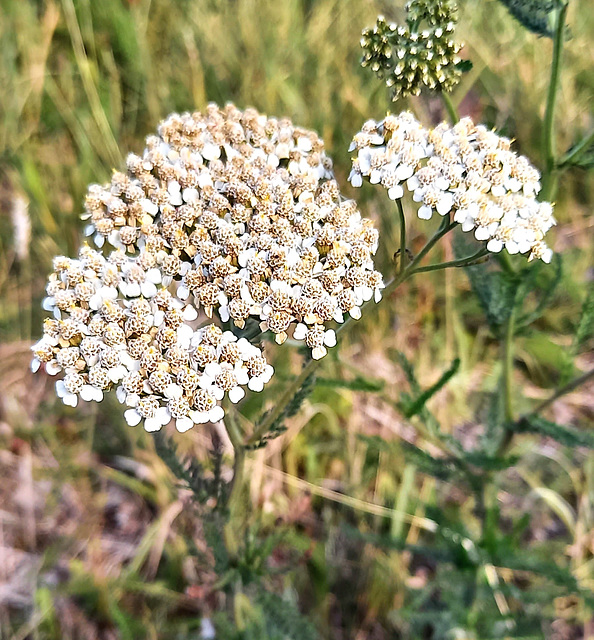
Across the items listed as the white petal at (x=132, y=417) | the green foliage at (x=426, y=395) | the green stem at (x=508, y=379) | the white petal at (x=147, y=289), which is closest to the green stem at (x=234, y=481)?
the white petal at (x=132, y=417)

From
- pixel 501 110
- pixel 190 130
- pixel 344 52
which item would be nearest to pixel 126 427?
pixel 190 130

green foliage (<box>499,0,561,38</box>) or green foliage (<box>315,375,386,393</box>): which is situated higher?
green foliage (<box>499,0,561,38</box>)

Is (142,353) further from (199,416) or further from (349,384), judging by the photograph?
(349,384)

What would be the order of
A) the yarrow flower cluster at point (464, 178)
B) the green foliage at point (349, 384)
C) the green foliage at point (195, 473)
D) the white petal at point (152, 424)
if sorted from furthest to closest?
1. the green foliage at point (349, 384)
2. the green foliage at point (195, 473)
3. the yarrow flower cluster at point (464, 178)
4. the white petal at point (152, 424)

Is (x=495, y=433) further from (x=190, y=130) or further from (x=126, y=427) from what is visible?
(x=126, y=427)

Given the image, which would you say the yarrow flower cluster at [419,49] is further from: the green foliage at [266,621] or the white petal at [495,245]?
the green foliage at [266,621]

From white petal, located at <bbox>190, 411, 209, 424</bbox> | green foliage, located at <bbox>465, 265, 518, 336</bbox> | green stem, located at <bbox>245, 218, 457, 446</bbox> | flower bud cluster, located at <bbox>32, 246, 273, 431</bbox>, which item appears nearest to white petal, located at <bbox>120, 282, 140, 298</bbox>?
flower bud cluster, located at <bbox>32, 246, 273, 431</bbox>

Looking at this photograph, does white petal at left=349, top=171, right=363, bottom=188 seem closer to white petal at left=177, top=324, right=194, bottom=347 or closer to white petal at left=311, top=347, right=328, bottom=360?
white petal at left=311, top=347, right=328, bottom=360
